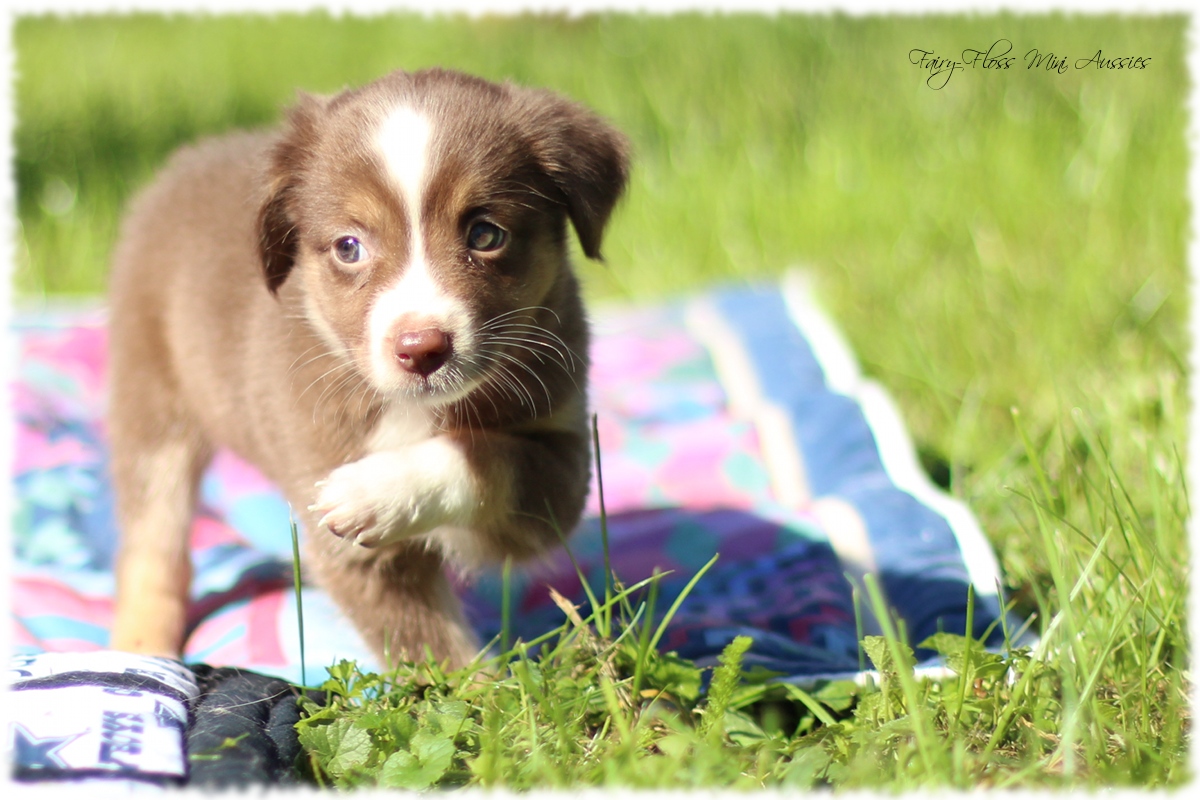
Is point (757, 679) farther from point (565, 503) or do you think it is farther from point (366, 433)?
point (366, 433)

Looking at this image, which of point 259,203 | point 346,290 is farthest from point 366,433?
point 259,203

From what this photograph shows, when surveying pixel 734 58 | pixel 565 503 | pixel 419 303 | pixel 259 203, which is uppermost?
pixel 734 58

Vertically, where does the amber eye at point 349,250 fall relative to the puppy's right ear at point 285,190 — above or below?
below

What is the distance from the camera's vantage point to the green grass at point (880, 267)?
2.15 metres

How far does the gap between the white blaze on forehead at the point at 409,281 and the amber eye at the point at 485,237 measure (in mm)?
124

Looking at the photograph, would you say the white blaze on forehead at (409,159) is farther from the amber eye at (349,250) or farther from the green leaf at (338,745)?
the green leaf at (338,745)

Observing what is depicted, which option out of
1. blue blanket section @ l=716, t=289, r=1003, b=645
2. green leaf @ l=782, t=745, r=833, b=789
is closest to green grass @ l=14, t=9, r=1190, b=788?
green leaf @ l=782, t=745, r=833, b=789

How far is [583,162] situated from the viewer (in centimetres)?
268

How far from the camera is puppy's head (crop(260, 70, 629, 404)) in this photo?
2336mm

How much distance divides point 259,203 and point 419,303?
657 mm

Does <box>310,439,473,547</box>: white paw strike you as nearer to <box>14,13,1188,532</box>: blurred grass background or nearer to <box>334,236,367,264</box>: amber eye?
<box>334,236,367,264</box>: amber eye

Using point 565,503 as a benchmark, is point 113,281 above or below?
above

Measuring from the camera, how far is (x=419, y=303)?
2.30 metres

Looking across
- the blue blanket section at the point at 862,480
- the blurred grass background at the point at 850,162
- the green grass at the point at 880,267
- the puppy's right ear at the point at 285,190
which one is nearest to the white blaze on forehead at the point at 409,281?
the puppy's right ear at the point at 285,190
